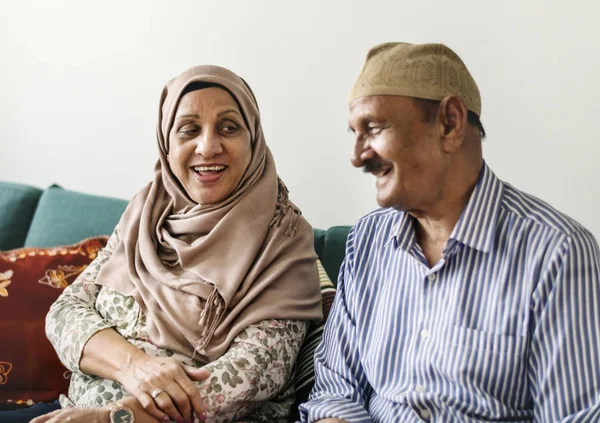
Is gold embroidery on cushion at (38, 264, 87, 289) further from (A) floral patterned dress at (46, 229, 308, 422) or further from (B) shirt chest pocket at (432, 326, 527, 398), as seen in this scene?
(B) shirt chest pocket at (432, 326, 527, 398)

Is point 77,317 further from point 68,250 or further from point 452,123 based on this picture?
point 452,123

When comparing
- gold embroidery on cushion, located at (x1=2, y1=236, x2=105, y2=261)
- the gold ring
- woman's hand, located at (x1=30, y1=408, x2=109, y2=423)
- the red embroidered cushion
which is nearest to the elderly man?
the gold ring

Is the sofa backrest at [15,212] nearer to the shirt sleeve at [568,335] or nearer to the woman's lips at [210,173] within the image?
the woman's lips at [210,173]

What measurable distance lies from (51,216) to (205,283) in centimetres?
93

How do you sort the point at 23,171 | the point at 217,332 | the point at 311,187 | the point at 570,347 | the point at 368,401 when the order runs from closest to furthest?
the point at 570,347
the point at 368,401
the point at 217,332
the point at 311,187
the point at 23,171

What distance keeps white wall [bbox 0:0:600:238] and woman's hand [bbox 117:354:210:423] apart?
93 cm

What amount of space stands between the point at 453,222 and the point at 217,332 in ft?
2.23

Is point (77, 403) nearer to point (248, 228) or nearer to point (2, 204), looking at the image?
point (248, 228)

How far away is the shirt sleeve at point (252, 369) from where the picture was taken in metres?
1.62

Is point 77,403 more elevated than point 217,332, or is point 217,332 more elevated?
point 217,332

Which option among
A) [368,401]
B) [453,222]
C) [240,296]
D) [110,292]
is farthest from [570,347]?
[110,292]

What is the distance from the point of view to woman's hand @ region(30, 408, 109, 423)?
5.00 ft

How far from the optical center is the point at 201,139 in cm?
186

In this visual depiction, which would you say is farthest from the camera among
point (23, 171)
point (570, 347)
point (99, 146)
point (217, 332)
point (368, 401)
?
point (23, 171)
